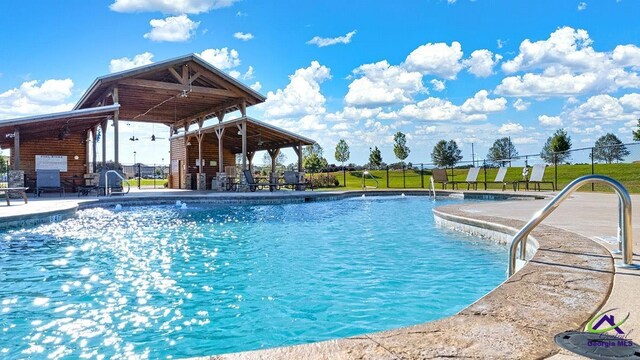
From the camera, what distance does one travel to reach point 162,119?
2392 centimetres

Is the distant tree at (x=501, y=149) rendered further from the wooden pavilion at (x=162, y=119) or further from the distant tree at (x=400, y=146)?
the wooden pavilion at (x=162, y=119)

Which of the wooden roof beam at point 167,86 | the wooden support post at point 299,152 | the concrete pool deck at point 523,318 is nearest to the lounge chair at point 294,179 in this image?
the wooden support post at point 299,152

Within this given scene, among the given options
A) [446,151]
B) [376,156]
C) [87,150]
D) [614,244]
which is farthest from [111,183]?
[446,151]

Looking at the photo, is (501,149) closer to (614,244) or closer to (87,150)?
(87,150)

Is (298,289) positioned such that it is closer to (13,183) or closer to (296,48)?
(13,183)

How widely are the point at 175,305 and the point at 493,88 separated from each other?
26.2 metres

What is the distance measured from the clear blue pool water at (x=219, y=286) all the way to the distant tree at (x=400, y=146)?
4823 cm

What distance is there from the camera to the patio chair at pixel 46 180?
15352 millimetres

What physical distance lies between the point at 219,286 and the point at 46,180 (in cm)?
1486

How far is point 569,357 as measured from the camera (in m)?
1.58

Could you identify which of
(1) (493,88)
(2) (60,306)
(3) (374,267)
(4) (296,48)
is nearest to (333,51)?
(4) (296,48)

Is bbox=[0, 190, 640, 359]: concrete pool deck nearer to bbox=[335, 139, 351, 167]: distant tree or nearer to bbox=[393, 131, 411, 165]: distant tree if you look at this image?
bbox=[393, 131, 411, 165]: distant tree

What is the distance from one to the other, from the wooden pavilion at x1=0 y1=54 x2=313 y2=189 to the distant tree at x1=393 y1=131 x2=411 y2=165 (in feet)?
113

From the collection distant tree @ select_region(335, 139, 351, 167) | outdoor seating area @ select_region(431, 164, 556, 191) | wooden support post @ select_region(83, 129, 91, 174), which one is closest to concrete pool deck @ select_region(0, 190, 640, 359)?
outdoor seating area @ select_region(431, 164, 556, 191)
